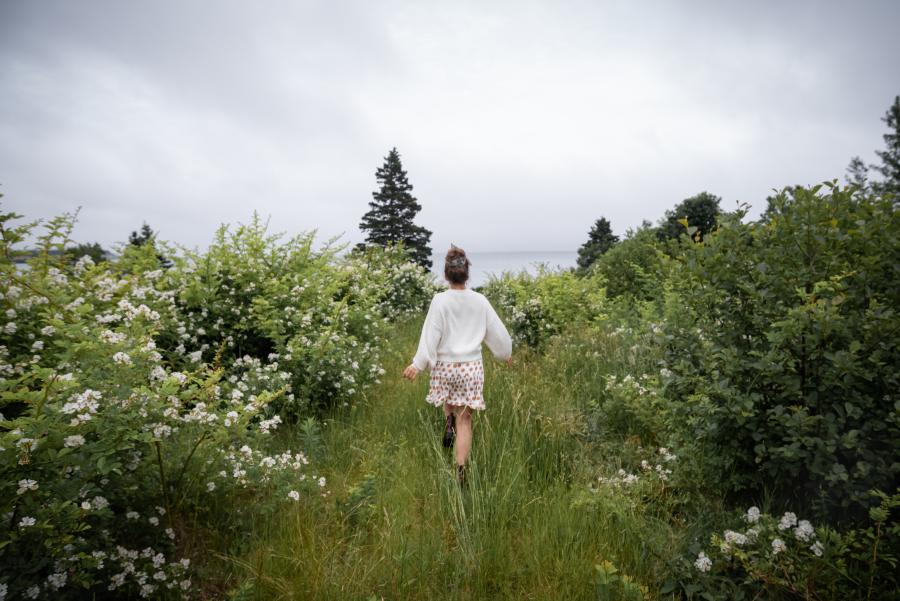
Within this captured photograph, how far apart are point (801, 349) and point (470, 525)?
2.23m

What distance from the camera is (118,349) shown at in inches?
107

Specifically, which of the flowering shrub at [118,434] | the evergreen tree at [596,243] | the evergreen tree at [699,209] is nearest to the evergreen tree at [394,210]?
the evergreen tree at [596,243]

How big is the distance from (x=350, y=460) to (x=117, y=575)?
78.7 inches

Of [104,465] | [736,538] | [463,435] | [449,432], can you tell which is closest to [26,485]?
[104,465]

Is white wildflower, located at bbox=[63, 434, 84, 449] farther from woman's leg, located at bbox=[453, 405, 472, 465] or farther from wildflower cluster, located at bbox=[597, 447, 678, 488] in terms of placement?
wildflower cluster, located at bbox=[597, 447, 678, 488]

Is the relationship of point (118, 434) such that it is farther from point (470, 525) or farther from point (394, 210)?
point (394, 210)

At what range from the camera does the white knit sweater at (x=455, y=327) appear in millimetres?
4465

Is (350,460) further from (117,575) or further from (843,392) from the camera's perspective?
(843,392)

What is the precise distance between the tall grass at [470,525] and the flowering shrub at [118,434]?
35 cm

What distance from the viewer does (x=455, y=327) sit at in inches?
178

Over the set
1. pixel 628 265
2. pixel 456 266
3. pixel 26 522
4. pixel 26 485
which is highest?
pixel 628 265

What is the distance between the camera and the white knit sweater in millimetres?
4465

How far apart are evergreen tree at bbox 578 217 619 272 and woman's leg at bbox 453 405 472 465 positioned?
15.3 meters

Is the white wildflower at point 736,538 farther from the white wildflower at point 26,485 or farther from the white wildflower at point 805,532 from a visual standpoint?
the white wildflower at point 26,485
